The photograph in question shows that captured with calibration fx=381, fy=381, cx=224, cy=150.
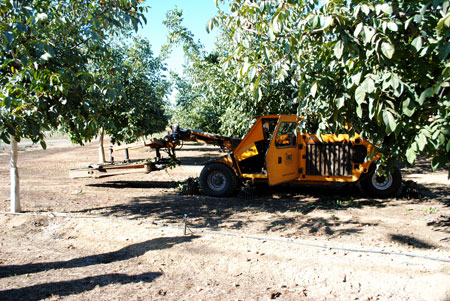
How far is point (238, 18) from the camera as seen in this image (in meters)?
4.78

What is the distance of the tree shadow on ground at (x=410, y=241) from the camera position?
5.82 m

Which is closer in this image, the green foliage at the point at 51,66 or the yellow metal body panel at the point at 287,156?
the green foliage at the point at 51,66

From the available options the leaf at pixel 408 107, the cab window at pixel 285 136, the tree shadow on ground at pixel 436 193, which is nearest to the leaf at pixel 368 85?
the leaf at pixel 408 107

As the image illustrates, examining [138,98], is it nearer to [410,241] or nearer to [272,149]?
[272,149]

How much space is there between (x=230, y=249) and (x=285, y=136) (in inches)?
172

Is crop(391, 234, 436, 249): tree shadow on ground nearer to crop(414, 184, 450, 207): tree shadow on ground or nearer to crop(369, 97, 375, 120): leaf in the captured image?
crop(414, 184, 450, 207): tree shadow on ground

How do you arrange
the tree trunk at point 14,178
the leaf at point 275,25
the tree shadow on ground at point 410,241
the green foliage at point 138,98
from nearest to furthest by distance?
the leaf at point 275,25 → the tree shadow on ground at point 410,241 → the tree trunk at point 14,178 → the green foliage at point 138,98

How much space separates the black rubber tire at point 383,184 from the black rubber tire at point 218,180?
3281 millimetres

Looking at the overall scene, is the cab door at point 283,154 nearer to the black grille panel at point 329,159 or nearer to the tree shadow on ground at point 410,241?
the black grille panel at point 329,159

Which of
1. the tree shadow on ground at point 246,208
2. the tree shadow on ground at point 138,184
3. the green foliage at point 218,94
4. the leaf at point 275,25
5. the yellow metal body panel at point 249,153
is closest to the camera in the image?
the leaf at point 275,25

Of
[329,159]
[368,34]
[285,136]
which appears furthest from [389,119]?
[329,159]

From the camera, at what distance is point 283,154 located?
9156mm

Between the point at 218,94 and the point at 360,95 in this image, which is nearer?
the point at 360,95

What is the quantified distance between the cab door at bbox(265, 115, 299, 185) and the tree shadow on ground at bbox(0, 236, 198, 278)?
133 inches
